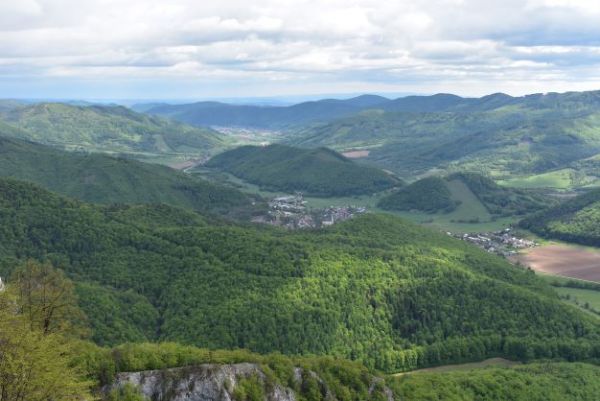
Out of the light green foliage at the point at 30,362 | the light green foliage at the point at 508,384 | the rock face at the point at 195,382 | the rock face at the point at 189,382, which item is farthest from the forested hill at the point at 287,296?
the light green foliage at the point at 30,362

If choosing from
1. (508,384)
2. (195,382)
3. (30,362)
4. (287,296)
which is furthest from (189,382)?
(287,296)

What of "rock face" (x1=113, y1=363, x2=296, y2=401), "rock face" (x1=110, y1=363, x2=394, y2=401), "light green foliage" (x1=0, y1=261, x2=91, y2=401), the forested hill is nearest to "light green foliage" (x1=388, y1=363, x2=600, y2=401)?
the forested hill

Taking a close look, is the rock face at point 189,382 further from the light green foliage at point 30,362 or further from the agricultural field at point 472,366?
the agricultural field at point 472,366

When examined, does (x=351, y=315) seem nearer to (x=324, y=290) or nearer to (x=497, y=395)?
(x=324, y=290)

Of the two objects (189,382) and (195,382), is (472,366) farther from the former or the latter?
(189,382)

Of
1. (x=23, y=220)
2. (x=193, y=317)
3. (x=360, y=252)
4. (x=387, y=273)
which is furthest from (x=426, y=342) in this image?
(x=23, y=220)

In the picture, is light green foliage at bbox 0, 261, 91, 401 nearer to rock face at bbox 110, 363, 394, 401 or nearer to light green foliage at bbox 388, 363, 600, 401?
rock face at bbox 110, 363, 394, 401
